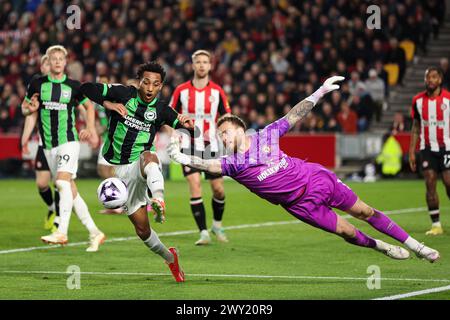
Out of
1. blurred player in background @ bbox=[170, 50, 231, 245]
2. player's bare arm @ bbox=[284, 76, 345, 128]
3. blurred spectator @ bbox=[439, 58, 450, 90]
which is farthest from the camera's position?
blurred spectator @ bbox=[439, 58, 450, 90]

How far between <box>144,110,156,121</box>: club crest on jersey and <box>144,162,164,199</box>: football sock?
1.58ft

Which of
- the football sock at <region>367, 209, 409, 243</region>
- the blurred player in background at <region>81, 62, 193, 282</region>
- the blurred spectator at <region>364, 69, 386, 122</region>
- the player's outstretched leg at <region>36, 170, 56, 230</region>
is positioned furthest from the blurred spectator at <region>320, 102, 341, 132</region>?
the football sock at <region>367, 209, 409, 243</region>

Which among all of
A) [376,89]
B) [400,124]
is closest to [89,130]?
[400,124]

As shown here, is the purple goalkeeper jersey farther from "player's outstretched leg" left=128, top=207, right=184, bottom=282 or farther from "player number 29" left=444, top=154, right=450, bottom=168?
"player number 29" left=444, top=154, right=450, bottom=168

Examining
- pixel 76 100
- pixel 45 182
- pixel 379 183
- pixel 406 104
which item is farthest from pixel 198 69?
pixel 406 104

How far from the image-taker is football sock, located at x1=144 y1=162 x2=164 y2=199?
32.5ft

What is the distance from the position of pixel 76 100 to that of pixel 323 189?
15.8ft

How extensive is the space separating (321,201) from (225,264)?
78.6 inches

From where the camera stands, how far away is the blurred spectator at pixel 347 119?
27.2 metres

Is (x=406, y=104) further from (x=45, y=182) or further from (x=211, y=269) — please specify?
(x=211, y=269)

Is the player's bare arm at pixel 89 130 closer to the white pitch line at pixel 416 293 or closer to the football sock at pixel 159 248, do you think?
the football sock at pixel 159 248

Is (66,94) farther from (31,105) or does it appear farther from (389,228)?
(389,228)

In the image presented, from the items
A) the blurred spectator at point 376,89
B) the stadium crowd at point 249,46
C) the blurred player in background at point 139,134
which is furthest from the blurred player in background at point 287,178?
the blurred spectator at point 376,89

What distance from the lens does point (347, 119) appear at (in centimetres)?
2720
